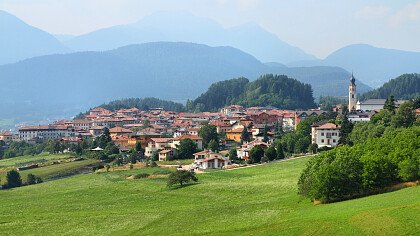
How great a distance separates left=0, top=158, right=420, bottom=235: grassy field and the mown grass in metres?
7.23

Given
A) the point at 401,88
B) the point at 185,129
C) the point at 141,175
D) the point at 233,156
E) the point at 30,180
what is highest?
the point at 401,88

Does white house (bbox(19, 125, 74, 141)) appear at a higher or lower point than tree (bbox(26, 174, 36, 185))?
higher

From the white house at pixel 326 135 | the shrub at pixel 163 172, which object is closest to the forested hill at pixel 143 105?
Answer: the white house at pixel 326 135

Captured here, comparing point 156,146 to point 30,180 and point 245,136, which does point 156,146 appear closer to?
point 245,136

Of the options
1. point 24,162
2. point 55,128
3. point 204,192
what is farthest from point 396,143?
point 55,128

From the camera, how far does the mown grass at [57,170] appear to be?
61.7 meters

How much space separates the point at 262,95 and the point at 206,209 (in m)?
108

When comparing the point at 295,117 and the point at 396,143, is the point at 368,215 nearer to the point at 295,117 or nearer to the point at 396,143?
the point at 396,143

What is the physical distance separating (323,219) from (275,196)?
407 inches

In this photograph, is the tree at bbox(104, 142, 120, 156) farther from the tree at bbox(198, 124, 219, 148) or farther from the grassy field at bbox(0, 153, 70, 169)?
the tree at bbox(198, 124, 219, 148)

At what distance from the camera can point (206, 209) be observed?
3556cm

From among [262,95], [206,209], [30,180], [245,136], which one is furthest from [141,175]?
[262,95]

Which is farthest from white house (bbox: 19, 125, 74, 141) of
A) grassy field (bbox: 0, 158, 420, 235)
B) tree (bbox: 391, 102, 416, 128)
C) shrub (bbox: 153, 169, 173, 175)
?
tree (bbox: 391, 102, 416, 128)

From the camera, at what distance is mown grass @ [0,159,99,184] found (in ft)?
202
